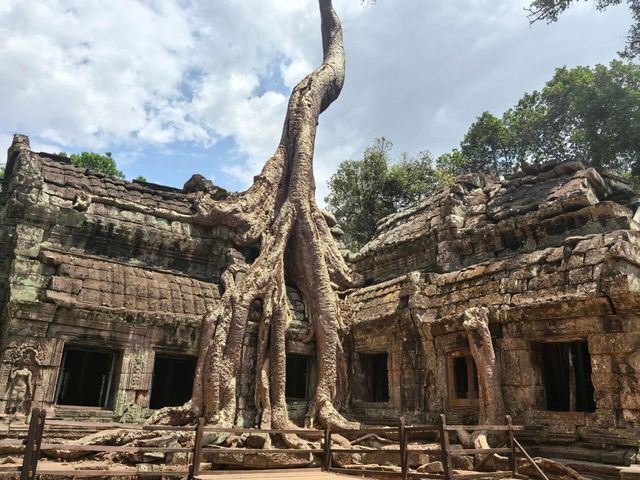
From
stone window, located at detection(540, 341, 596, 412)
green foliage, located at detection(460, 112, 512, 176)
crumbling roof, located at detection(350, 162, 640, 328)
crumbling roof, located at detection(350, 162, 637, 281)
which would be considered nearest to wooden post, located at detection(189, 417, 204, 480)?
crumbling roof, located at detection(350, 162, 640, 328)

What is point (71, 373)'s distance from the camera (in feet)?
32.1

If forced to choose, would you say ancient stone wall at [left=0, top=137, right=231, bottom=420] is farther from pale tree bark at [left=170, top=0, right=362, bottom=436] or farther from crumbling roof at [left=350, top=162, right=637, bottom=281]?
crumbling roof at [left=350, top=162, right=637, bottom=281]

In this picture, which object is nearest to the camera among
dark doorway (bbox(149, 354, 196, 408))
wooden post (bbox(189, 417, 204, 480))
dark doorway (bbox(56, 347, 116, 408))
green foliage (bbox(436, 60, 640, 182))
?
wooden post (bbox(189, 417, 204, 480))

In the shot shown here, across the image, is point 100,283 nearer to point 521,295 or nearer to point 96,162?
point 521,295

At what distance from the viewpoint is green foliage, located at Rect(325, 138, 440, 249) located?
22453 mm

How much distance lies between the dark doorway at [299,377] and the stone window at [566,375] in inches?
186

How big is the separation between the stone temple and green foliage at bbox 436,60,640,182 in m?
11.0

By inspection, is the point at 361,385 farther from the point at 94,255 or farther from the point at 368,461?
the point at 94,255

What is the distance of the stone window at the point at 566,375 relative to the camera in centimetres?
791

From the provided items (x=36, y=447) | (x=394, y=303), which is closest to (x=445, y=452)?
(x=36, y=447)

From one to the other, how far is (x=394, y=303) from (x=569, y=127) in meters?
18.1

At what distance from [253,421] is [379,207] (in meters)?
14.8

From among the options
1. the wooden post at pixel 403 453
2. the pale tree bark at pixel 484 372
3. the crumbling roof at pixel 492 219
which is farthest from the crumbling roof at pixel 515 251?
the wooden post at pixel 403 453

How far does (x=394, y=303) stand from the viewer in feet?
32.7
